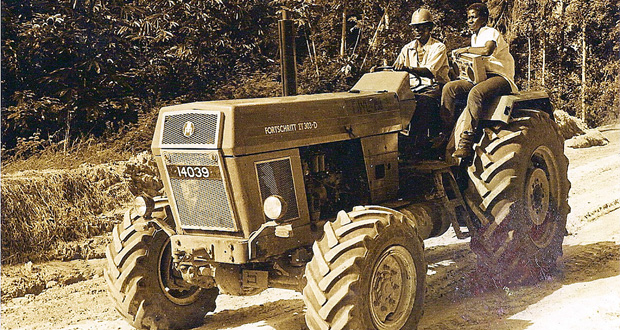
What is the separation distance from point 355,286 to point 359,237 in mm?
382

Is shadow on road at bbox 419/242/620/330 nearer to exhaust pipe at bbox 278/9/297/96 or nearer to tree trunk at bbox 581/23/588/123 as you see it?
exhaust pipe at bbox 278/9/297/96

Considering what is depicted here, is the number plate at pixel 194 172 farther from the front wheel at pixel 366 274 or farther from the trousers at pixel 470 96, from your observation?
the trousers at pixel 470 96

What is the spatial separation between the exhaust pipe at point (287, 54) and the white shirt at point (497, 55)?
84.8 inches

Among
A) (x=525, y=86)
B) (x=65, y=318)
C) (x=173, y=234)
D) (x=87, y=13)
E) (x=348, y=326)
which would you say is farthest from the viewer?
(x=525, y=86)

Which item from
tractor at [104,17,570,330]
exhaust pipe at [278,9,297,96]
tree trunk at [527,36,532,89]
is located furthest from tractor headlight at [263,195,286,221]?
tree trunk at [527,36,532,89]

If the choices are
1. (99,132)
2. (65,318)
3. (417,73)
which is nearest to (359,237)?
(417,73)

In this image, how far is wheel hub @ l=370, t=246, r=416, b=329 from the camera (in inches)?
217

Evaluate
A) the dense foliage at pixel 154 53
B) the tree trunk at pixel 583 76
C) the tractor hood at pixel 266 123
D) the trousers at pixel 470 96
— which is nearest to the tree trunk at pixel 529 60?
the tree trunk at pixel 583 76

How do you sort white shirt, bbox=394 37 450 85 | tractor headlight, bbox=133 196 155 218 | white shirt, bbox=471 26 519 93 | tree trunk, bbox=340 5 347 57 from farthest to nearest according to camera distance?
tree trunk, bbox=340 5 347 57, white shirt, bbox=394 37 450 85, white shirt, bbox=471 26 519 93, tractor headlight, bbox=133 196 155 218

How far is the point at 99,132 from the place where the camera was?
12.4 metres

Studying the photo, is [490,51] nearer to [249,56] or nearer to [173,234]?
[173,234]

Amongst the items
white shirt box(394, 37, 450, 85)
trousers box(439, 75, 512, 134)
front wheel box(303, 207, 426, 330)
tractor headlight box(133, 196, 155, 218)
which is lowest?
front wheel box(303, 207, 426, 330)

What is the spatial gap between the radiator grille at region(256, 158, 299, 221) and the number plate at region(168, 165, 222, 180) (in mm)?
340

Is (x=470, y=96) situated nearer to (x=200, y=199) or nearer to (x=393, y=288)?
(x=393, y=288)
